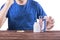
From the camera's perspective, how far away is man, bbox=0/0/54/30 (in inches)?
78.4

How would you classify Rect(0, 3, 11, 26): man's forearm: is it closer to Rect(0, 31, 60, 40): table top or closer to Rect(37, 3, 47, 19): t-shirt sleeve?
Rect(37, 3, 47, 19): t-shirt sleeve

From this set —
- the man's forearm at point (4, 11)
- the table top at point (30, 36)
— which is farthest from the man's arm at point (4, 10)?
the table top at point (30, 36)

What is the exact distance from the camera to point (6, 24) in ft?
6.61

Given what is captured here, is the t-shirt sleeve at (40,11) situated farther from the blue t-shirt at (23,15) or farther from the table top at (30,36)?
the table top at (30,36)

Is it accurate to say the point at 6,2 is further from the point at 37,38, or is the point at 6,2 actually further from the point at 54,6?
the point at 37,38

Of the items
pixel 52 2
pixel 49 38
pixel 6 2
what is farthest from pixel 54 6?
pixel 49 38

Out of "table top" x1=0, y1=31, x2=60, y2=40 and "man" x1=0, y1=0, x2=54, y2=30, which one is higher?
"man" x1=0, y1=0, x2=54, y2=30

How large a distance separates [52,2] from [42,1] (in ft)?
0.47

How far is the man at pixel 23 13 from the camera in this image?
6.54 ft

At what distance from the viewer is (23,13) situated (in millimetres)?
2012

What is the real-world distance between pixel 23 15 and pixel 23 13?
3cm

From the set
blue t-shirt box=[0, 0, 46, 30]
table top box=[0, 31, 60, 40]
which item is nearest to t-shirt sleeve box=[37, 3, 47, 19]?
blue t-shirt box=[0, 0, 46, 30]

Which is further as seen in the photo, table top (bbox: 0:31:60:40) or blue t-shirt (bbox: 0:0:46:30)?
blue t-shirt (bbox: 0:0:46:30)

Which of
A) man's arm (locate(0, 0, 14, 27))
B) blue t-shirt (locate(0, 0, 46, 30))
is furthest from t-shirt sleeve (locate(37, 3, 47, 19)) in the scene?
man's arm (locate(0, 0, 14, 27))
